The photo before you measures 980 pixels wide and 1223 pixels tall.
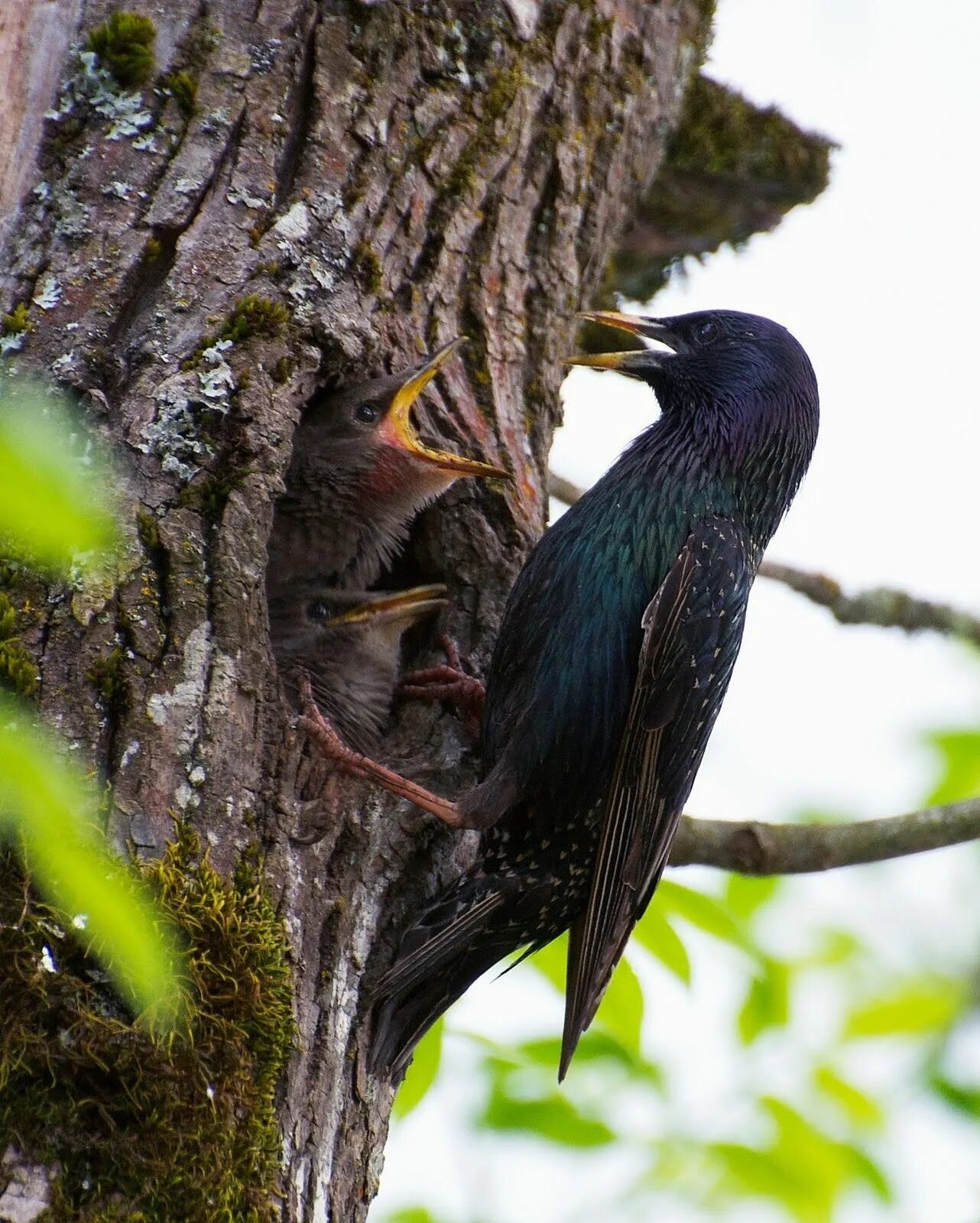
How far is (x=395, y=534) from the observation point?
3602 millimetres

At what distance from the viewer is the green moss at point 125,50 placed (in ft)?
9.01

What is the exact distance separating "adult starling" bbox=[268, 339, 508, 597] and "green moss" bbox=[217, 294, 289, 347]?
1.65 ft

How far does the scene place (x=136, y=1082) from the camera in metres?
1.93

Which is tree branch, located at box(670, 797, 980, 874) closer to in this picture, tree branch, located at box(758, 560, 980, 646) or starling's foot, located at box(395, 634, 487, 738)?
starling's foot, located at box(395, 634, 487, 738)

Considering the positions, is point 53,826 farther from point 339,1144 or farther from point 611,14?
point 611,14

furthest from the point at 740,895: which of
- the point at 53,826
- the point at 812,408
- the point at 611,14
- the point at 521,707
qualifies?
the point at 53,826

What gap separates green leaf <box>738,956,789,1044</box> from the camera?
122 inches

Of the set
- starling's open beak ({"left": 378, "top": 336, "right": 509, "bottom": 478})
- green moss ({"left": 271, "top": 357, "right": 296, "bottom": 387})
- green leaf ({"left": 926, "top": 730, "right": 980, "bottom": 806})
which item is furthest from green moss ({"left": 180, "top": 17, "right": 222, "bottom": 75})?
green leaf ({"left": 926, "top": 730, "right": 980, "bottom": 806})

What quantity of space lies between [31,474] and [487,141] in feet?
8.67

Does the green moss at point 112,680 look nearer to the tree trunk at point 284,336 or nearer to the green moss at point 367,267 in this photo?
the tree trunk at point 284,336

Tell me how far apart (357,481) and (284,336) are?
→ 85 cm

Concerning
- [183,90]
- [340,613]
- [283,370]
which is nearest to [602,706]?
[340,613]

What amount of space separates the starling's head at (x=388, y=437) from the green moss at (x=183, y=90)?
686 mm

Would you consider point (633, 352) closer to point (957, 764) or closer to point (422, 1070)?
point (957, 764)
